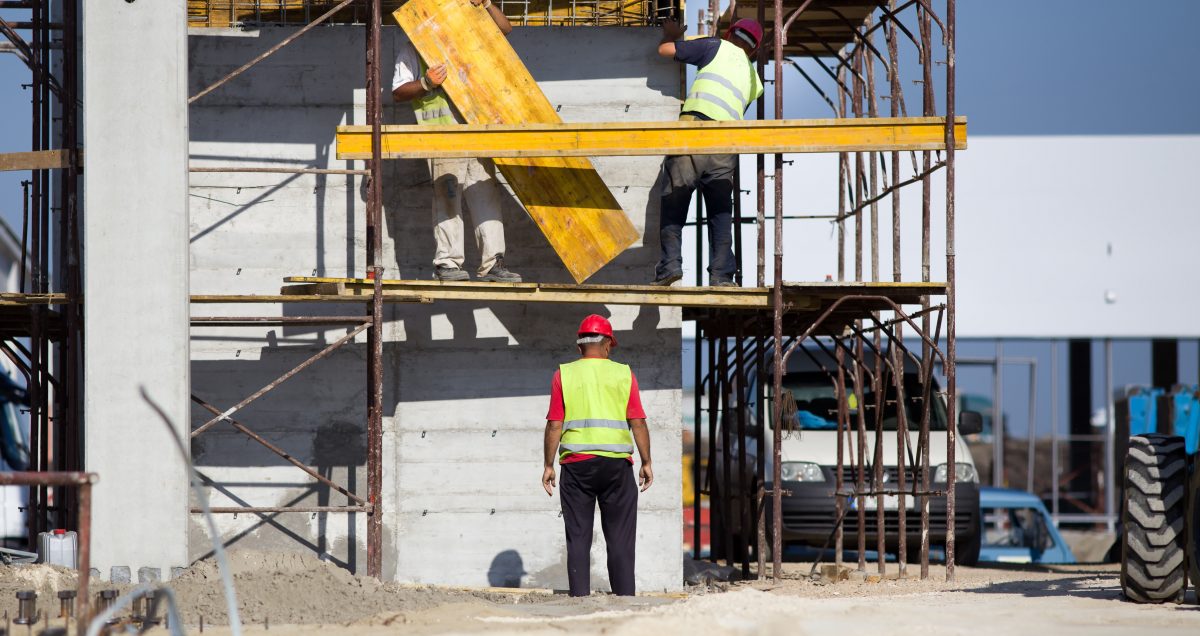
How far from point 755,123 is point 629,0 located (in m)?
2.28

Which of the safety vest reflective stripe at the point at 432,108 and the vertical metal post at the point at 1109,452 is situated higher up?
the safety vest reflective stripe at the point at 432,108

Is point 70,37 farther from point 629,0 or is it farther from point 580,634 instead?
point 580,634

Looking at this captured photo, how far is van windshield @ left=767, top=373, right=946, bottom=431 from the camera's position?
45.7 feet

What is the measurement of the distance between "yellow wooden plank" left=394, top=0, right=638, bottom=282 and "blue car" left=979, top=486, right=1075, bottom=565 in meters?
7.70

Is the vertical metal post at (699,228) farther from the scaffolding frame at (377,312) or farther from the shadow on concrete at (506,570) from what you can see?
the shadow on concrete at (506,570)

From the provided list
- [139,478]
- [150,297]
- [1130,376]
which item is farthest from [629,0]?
[1130,376]

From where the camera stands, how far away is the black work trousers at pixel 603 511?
29.4 ft

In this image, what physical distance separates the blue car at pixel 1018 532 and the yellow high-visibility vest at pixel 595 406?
852cm

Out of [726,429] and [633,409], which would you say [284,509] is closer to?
[633,409]

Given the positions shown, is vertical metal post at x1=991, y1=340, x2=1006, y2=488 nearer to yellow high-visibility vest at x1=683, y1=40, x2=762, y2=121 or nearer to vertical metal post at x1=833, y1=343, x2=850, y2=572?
vertical metal post at x1=833, y1=343, x2=850, y2=572

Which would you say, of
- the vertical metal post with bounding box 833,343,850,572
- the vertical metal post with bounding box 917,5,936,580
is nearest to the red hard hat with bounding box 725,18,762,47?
the vertical metal post with bounding box 917,5,936,580

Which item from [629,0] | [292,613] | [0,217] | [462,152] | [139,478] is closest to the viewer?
[292,613]

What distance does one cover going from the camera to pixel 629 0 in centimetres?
1173

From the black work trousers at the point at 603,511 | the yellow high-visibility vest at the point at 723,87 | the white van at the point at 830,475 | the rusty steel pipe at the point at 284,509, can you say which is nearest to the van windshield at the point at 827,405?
the white van at the point at 830,475
